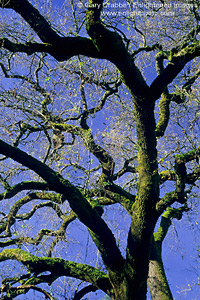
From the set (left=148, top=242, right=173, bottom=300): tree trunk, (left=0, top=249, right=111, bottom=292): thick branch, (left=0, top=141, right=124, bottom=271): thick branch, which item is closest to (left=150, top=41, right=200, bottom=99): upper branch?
(left=0, top=141, right=124, bottom=271): thick branch

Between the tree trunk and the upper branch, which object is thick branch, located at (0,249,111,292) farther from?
the upper branch

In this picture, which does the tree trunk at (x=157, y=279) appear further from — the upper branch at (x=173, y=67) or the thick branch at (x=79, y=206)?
the upper branch at (x=173, y=67)

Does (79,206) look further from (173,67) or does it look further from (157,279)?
(173,67)

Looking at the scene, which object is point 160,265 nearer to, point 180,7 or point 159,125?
point 159,125

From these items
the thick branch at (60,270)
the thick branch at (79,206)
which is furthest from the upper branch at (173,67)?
the thick branch at (60,270)

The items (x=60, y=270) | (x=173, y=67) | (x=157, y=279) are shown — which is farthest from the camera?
(x=157, y=279)

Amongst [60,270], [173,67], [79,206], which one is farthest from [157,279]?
[173,67]

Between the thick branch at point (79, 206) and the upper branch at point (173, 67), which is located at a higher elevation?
the upper branch at point (173, 67)

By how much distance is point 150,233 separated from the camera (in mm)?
5934

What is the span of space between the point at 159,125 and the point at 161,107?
0.64 m

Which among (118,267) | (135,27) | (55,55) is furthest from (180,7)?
(118,267)

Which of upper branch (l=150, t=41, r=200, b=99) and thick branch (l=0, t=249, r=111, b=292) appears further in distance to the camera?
thick branch (l=0, t=249, r=111, b=292)

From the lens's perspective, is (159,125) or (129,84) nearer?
(129,84)

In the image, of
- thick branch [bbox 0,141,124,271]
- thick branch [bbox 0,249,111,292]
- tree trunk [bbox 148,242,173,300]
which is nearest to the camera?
thick branch [bbox 0,141,124,271]
